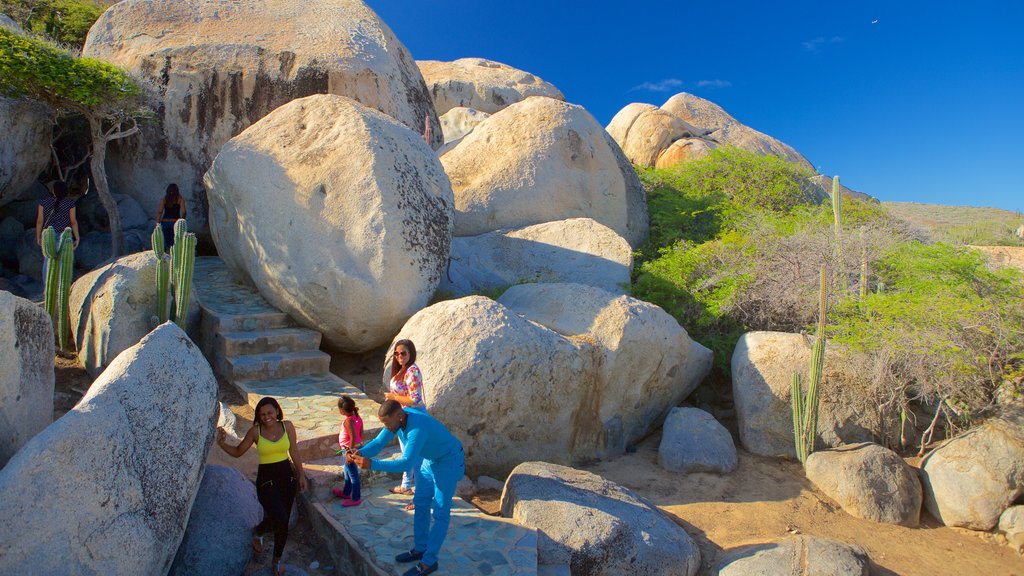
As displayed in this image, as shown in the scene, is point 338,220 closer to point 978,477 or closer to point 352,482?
point 352,482

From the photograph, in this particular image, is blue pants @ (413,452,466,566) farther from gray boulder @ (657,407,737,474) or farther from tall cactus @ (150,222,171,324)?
tall cactus @ (150,222,171,324)

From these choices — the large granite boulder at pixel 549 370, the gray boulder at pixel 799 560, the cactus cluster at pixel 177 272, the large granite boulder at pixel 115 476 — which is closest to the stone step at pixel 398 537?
the large granite boulder at pixel 115 476

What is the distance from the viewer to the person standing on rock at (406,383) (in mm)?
5402

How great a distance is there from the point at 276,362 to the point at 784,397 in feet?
18.6

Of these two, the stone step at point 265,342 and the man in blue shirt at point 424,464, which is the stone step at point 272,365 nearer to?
the stone step at point 265,342

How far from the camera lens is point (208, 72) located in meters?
11.4

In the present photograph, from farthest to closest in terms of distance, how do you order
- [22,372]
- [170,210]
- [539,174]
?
[539,174] → [170,210] → [22,372]

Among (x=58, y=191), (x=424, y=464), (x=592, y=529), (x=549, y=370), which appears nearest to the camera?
(x=424, y=464)

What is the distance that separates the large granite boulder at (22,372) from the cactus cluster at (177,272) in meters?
2.66

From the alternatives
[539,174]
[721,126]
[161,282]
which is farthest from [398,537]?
[721,126]

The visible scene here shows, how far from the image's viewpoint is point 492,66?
25828mm

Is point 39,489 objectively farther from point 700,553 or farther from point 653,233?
point 653,233

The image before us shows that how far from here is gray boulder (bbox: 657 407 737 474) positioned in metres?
7.48

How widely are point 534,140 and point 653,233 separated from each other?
2786 millimetres
